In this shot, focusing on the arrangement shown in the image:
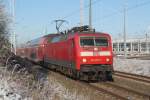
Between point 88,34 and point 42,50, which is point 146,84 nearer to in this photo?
point 88,34

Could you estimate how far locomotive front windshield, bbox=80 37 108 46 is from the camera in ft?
63.6

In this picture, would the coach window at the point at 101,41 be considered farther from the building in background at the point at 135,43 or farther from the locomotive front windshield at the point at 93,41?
the building in background at the point at 135,43

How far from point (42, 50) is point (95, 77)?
15.8 m

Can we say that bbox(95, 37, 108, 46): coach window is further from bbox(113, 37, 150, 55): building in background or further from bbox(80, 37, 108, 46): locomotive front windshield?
bbox(113, 37, 150, 55): building in background

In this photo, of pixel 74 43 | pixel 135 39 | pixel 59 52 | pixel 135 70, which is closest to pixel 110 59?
pixel 74 43

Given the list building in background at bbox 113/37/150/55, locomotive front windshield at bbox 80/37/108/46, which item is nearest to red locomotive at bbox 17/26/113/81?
locomotive front windshield at bbox 80/37/108/46

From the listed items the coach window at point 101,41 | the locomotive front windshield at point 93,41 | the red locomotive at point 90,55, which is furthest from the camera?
the coach window at point 101,41

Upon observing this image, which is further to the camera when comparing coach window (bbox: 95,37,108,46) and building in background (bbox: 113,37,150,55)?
building in background (bbox: 113,37,150,55)

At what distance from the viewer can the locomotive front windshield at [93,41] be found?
1938 centimetres

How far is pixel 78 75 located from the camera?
1925 cm

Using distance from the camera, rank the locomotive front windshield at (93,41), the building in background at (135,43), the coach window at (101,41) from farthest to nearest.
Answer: the building in background at (135,43), the coach window at (101,41), the locomotive front windshield at (93,41)

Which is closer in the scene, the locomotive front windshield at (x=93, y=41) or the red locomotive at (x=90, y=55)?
the red locomotive at (x=90, y=55)

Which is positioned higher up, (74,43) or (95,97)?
(74,43)

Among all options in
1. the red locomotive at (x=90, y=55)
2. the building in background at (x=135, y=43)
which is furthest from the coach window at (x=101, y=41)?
the building in background at (x=135, y=43)
